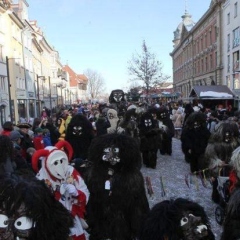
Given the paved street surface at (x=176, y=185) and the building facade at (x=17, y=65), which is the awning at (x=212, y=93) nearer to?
the building facade at (x=17, y=65)

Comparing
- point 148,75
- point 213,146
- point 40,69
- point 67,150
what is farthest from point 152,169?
point 40,69

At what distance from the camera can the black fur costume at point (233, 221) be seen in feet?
8.69

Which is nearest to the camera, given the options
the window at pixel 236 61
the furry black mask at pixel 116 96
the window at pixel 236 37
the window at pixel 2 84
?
the furry black mask at pixel 116 96

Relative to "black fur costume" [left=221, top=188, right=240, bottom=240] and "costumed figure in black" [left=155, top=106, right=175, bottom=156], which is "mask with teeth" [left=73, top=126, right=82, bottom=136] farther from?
"black fur costume" [left=221, top=188, right=240, bottom=240]

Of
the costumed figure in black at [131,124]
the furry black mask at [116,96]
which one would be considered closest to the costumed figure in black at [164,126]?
the costumed figure in black at [131,124]

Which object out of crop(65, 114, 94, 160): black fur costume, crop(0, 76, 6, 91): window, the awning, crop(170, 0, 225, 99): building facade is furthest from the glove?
crop(170, 0, 225, 99): building facade

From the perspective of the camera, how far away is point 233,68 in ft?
96.9

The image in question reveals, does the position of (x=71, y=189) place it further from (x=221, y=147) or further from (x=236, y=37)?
(x=236, y=37)

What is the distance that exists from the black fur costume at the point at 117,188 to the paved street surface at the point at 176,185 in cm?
120

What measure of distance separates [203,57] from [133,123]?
119 feet

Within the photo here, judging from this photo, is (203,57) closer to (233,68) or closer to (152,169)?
(233,68)

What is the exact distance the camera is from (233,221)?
8.93 feet

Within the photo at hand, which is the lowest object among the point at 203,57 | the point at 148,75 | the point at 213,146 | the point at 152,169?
the point at 152,169

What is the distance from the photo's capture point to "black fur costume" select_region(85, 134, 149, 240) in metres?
3.78
